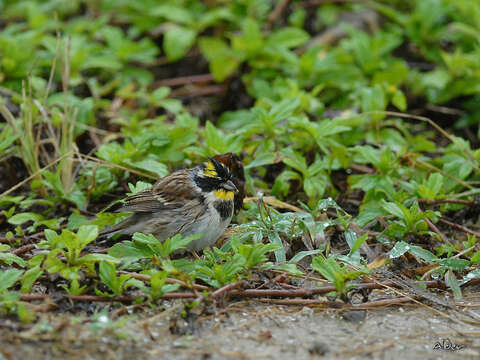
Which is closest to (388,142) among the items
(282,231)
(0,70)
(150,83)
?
(282,231)

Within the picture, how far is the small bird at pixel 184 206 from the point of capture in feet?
15.3

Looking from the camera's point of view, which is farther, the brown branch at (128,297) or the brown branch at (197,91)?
the brown branch at (197,91)

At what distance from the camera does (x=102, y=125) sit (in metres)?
6.85

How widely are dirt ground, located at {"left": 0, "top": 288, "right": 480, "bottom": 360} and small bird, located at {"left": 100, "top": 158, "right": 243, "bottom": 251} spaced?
92cm

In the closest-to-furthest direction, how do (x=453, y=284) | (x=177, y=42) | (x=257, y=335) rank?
Result: (x=257, y=335) → (x=453, y=284) → (x=177, y=42)

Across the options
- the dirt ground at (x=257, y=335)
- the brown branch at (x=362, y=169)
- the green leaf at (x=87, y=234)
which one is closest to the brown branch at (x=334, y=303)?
the dirt ground at (x=257, y=335)

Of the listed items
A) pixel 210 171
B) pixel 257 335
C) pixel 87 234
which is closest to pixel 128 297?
pixel 87 234

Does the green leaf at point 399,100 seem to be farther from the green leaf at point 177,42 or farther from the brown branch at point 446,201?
the green leaf at point 177,42

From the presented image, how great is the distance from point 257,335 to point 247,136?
8.20 ft

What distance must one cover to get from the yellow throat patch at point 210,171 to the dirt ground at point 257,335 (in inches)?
50.3

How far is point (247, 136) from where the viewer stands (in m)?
5.73

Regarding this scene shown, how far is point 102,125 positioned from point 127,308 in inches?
140

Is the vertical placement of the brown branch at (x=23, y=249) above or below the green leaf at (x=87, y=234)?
below

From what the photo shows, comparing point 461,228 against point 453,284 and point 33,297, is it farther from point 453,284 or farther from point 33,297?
point 33,297
